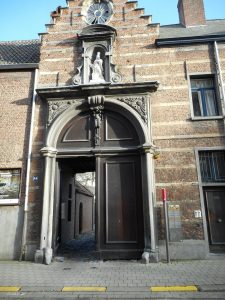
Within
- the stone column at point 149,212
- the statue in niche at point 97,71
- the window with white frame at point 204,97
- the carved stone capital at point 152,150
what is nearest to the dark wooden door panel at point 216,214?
the stone column at point 149,212

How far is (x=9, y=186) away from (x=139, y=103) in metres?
5.35

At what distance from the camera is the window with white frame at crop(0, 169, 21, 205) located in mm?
8336

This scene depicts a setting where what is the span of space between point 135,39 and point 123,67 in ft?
4.29

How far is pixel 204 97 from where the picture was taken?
9086mm

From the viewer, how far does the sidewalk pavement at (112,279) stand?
4.53 metres

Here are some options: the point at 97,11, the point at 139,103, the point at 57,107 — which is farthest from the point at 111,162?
the point at 97,11

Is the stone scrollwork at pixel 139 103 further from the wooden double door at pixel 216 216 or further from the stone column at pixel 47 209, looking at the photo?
the wooden double door at pixel 216 216

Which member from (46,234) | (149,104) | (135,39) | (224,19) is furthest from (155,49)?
(46,234)

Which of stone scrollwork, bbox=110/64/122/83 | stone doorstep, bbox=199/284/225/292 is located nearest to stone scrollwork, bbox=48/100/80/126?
stone scrollwork, bbox=110/64/122/83

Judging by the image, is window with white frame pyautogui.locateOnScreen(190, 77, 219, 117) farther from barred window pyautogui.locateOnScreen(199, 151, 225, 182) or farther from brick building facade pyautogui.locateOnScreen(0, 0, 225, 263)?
barred window pyautogui.locateOnScreen(199, 151, 225, 182)

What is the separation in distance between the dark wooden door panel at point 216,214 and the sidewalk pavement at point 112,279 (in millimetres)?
644

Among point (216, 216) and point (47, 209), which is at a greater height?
point (47, 209)

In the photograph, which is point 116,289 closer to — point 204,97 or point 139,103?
point 139,103

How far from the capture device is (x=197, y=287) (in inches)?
188
